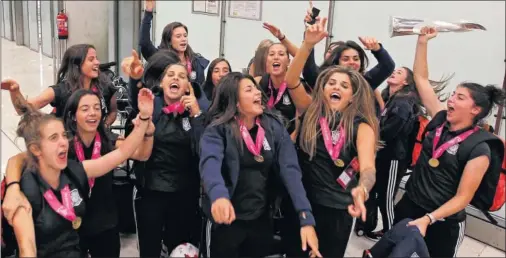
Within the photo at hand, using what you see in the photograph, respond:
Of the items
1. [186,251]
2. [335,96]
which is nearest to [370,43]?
[335,96]

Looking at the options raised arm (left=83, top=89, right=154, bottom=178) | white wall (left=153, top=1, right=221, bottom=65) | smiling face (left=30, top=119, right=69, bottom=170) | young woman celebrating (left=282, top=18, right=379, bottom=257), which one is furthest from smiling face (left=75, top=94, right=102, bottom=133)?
white wall (left=153, top=1, right=221, bottom=65)

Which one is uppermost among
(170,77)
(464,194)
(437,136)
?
(170,77)

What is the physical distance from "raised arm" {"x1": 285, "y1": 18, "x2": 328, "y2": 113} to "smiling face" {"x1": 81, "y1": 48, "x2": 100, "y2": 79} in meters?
1.29

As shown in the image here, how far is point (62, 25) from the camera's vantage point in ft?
19.0

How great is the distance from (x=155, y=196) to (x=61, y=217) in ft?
2.46

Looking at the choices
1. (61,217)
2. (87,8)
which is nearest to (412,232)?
(61,217)

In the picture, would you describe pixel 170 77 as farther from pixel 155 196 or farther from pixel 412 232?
pixel 412 232

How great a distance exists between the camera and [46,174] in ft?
6.70

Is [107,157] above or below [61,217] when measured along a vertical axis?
above

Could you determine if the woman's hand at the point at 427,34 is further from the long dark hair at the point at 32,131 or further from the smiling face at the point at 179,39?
the long dark hair at the point at 32,131

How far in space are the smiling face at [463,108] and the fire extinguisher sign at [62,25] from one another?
15.3 ft

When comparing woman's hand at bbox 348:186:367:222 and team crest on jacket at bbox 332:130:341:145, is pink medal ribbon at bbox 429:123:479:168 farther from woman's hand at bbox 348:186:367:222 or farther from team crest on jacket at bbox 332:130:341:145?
woman's hand at bbox 348:186:367:222

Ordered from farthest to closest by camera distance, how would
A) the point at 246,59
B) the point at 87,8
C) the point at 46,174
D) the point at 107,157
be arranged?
1. the point at 87,8
2. the point at 246,59
3. the point at 107,157
4. the point at 46,174

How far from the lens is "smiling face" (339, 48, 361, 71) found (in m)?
3.09
